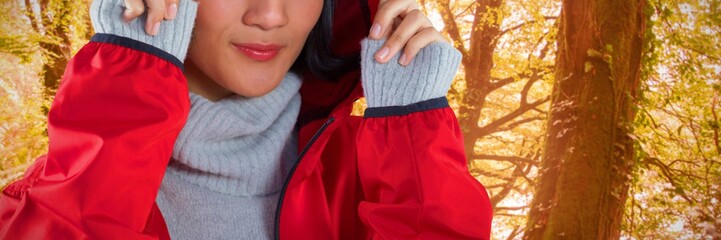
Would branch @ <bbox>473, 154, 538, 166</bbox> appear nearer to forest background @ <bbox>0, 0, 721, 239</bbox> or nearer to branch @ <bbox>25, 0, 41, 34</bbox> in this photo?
forest background @ <bbox>0, 0, 721, 239</bbox>

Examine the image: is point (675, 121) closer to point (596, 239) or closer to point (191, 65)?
point (596, 239)

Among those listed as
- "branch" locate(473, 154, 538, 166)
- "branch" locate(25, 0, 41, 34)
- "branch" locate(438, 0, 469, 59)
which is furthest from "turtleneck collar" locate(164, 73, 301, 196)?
"branch" locate(25, 0, 41, 34)

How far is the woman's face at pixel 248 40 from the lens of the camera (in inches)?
50.4

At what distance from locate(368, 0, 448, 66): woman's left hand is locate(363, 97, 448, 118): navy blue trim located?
0.10 metres

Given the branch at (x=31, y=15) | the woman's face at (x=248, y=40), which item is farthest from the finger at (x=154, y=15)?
the branch at (x=31, y=15)

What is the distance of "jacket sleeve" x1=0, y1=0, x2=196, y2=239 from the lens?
97 centimetres

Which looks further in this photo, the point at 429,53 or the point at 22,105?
the point at 22,105

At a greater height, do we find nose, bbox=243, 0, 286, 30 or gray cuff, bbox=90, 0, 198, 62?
nose, bbox=243, 0, 286, 30

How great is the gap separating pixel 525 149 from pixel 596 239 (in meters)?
2.32

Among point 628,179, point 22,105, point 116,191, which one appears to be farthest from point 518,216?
point 116,191

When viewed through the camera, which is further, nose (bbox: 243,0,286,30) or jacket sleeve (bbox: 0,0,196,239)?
nose (bbox: 243,0,286,30)

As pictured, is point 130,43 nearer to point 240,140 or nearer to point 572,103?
point 240,140

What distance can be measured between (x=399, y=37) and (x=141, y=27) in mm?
534

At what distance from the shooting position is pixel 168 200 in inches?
50.1
